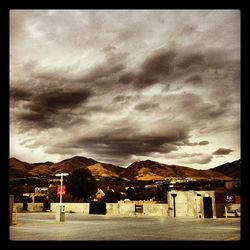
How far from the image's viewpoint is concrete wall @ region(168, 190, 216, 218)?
1216 inches

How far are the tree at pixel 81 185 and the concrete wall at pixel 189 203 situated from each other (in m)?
54.5

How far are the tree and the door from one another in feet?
187

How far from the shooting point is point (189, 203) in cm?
3200

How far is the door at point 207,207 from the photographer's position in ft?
100

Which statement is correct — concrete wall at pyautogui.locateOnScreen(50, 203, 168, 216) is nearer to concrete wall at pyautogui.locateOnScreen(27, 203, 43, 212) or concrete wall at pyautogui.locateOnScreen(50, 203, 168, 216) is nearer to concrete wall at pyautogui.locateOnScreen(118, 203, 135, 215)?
concrete wall at pyautogui.locateOnScreen(118, 203, 135, 215)

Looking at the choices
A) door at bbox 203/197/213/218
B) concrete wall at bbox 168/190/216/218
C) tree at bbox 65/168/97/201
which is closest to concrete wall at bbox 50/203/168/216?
concrete wall at bbox 168/190/216/218

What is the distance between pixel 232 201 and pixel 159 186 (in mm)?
69533

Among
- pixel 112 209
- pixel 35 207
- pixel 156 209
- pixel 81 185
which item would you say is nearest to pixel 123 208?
pixel 112 209

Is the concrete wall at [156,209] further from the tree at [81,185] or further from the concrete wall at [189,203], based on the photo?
the tree at [81,185]
